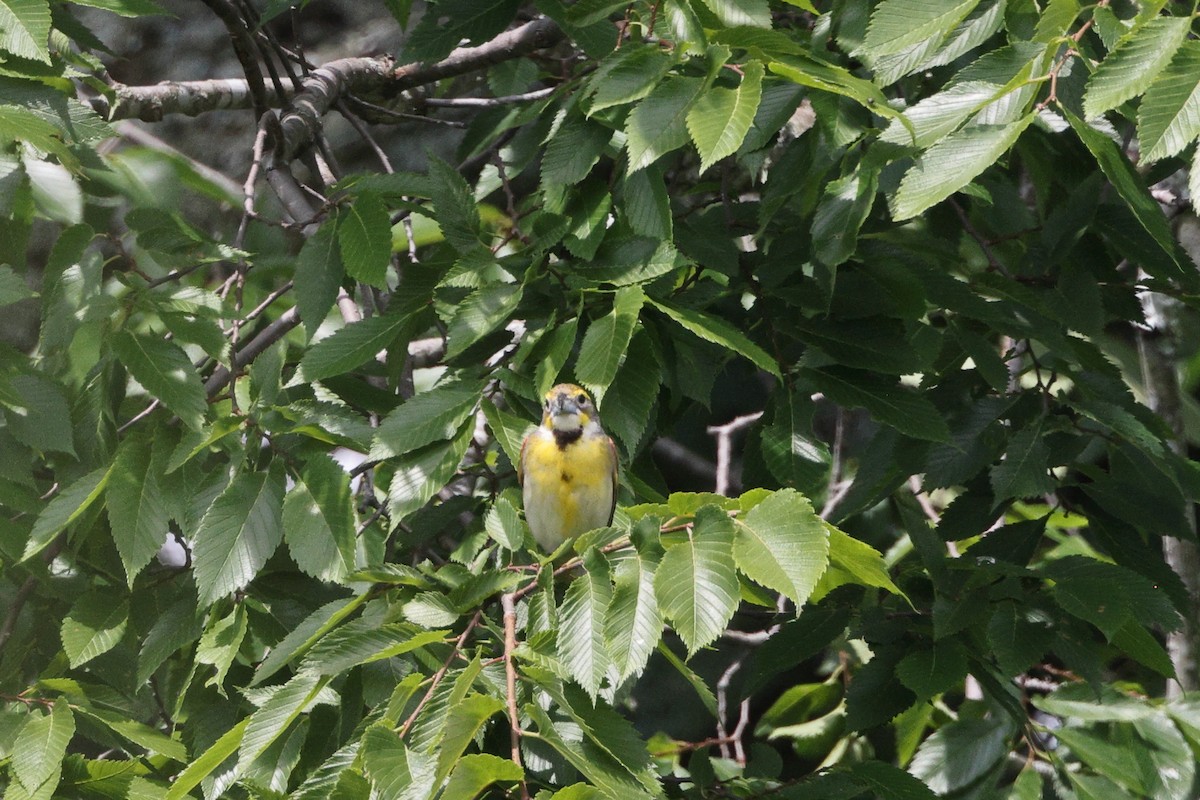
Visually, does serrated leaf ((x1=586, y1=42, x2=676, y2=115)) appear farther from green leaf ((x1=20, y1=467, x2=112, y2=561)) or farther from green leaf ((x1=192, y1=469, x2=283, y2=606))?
green leaf ((x1=20, y1=467, x2=112, y2=561))

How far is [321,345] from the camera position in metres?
2.53

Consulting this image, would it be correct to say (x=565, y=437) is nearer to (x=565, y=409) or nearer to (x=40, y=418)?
(x=565, y=409)

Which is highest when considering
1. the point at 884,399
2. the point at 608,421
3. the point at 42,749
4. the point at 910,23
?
the point at 910,23

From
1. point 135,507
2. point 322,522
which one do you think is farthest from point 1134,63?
point 135,507

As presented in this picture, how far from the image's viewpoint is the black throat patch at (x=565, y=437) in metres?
3.71

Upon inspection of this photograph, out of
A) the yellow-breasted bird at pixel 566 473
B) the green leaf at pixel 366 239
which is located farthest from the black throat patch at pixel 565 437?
the green leaf at pixel 366 239

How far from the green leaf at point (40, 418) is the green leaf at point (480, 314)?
2.97ft

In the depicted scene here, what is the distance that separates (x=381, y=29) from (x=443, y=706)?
5.48m

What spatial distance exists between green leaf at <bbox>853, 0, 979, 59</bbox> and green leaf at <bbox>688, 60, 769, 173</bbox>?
0.22 metres

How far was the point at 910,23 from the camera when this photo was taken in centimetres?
227

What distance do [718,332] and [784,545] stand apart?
650mm

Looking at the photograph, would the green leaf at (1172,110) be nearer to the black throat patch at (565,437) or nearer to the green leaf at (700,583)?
the green leaf at (700,583)

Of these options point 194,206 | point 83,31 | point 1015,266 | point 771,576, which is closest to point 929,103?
point 771,576

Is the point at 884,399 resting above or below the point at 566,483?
above
